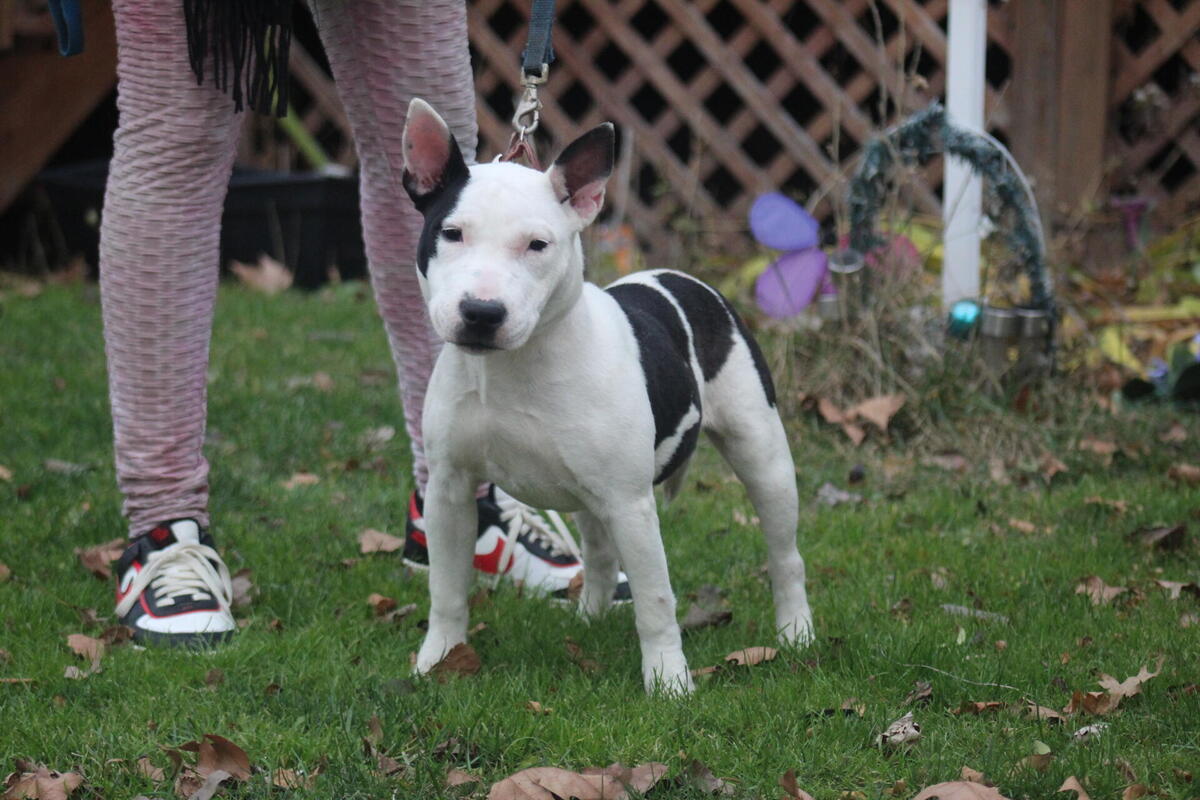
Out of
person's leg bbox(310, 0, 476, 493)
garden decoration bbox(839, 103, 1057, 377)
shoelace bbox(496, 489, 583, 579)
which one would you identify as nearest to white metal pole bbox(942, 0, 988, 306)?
garden decoration bbox(839, 103, 1057, 377)

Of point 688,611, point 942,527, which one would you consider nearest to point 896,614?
point 688,611

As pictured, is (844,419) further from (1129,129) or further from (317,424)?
(1129,129)

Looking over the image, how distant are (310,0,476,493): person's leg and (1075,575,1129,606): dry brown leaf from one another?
1437 millimetres

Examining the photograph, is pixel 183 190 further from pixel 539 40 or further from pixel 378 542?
pixel 378 542

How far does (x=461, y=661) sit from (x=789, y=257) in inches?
96.7

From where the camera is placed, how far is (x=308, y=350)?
5.36m

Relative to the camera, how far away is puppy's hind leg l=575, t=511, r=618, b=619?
9.11 feet

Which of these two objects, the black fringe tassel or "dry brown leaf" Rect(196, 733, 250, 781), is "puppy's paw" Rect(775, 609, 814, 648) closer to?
"dry brown leaf" Rect(196, 733, 250, 781)

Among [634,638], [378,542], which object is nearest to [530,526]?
[378,542]

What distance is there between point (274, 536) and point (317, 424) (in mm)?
1055

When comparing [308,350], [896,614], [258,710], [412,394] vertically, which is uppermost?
[412,394]

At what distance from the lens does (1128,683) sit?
2375 millimetres

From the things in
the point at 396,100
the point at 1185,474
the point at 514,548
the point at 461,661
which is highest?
the point at 396,100

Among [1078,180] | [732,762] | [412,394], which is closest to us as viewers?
[732,762]
